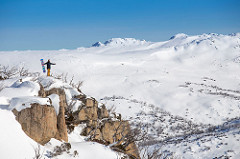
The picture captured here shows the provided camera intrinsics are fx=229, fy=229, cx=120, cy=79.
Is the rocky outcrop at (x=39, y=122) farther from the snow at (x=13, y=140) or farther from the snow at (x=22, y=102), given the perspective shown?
the snow at (x=13, y=140)

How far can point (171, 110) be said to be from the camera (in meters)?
86.5

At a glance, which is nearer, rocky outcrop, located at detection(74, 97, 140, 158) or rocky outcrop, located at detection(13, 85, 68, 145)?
rocky outcrop, located at detection(13, 85, 68, 145)

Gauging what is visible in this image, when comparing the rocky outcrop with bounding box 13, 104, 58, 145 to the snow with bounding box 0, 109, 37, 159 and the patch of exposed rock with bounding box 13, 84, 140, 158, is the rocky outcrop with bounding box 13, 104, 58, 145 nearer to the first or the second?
the patch of exposed rock with bounding box 13, 84, 140, 158

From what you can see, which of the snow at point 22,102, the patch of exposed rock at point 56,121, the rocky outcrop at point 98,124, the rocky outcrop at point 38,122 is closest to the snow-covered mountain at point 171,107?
the snow at point 22,102

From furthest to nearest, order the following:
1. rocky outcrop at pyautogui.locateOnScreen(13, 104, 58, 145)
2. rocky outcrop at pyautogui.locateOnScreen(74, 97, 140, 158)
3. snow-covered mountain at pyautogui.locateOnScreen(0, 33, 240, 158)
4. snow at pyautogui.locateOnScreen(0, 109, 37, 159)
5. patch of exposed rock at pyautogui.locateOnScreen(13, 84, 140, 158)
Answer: snow-covered mountain at pyautogui.locateOnScreen(0, 33, 240, 158), rocky outcrop at pyautogui.locateOnScreen(74, 97, 140, 158), patch of exposed rock at pyautogui.locateOnScreen(13, 84, 140, 158), rocky outcrop at pyautogui.locateOnScreen(13, 104, 58, 145), snow at pyautogui.locateOnScreen(0, 109, 37, 159)

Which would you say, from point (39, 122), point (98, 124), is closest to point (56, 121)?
point (39, 122)

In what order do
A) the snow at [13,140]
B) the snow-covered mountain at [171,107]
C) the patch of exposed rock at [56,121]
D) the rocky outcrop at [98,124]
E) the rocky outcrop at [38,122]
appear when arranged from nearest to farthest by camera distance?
1. the snow at [13,140]
2. the rocky outcrop at [38,122]
3. the patch of exposed rock at [56,121]
4. the rocky outcrop at [98,124]
5. the snow-covered mountain at [171,107]

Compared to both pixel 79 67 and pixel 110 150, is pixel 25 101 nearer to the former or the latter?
pixel 110 150

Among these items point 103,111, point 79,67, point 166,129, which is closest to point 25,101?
point 103,111

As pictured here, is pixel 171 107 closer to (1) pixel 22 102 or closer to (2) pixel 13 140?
Result: (1) pixel 22 102

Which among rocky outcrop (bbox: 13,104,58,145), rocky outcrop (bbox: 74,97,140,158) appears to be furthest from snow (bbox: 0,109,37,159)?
rocky outcrop (bbox: 74,97,140,158)

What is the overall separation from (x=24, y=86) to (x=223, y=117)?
255 feet

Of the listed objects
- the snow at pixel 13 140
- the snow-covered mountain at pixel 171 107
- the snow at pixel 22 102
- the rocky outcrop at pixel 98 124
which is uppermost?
the snow at pixel 22 102

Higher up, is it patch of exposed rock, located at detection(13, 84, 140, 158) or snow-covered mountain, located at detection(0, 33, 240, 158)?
patch of exposed rock, located at detection(13, 84, 140, 158)
